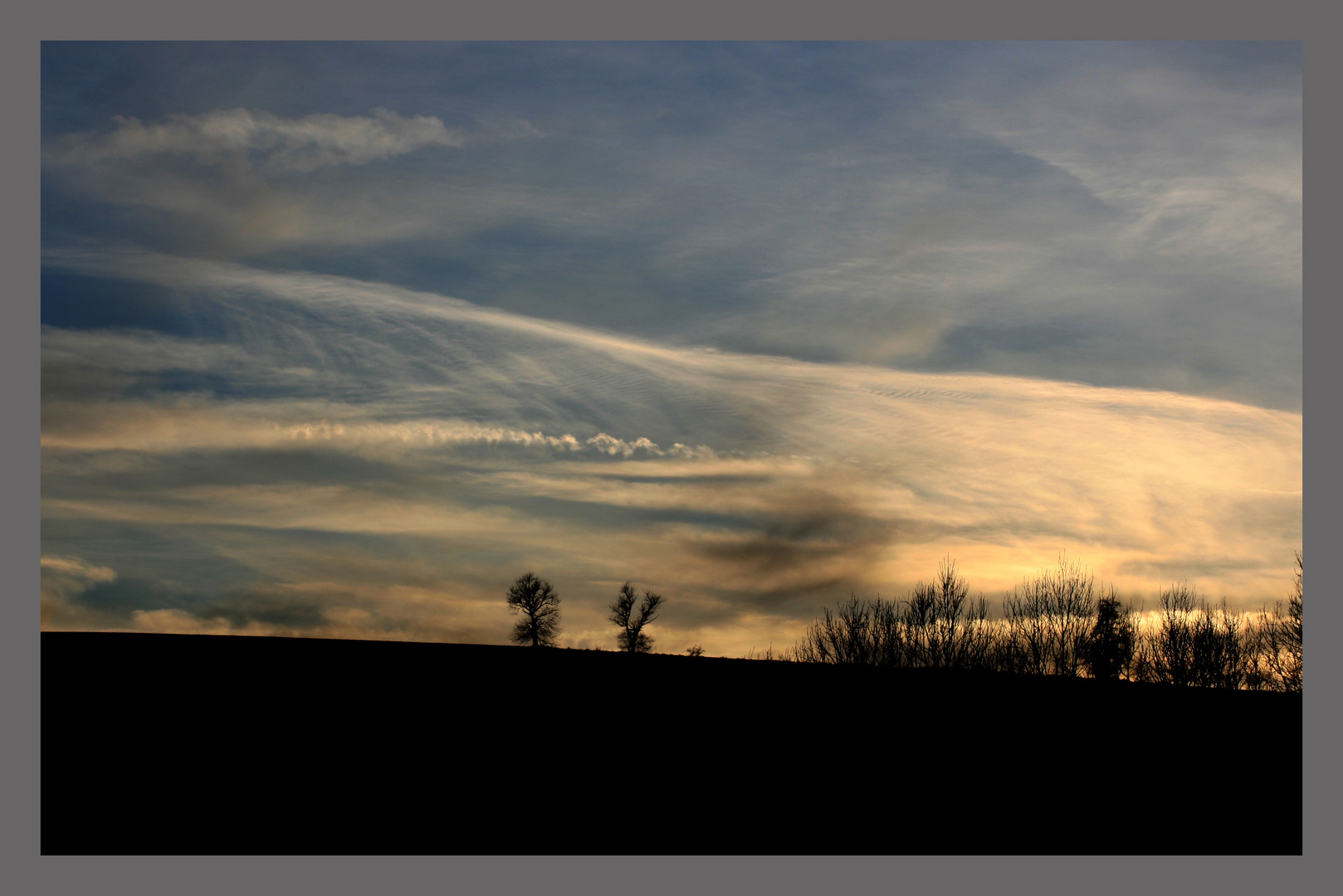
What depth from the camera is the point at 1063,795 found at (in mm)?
Result: 23312

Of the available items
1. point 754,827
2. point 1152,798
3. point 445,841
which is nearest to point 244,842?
point 445,841

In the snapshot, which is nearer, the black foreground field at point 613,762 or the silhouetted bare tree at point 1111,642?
the black foreground field at point 613,762

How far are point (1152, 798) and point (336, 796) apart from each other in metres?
20.5

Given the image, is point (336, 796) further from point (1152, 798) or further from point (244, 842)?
point (1152, 798)

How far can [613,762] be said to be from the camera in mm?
23688

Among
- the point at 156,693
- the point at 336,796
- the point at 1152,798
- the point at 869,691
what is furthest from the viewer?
the point at 869,691

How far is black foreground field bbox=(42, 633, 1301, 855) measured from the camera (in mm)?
20688

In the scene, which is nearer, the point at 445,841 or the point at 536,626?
the point at 445,841

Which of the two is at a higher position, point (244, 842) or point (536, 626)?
point (536, 626)

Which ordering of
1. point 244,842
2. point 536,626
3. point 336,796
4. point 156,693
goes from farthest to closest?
1. point 536,626
2. point 156,693
3. point 336,796
4. point 244,842

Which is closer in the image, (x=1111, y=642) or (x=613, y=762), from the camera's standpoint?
(x=613, y=762)

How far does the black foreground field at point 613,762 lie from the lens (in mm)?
20688

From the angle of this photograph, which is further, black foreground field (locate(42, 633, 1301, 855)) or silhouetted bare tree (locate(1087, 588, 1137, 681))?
silhouetted bare tree (locate(1087, 588, 1137, 681))

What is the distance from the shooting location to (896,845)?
21.0 meters
